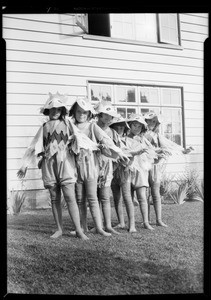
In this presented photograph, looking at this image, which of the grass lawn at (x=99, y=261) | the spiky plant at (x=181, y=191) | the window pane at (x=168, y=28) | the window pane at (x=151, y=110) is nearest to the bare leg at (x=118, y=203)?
the grass lawn at (x=99, y=261)

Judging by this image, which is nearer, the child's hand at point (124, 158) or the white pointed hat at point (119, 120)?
the child's hand at point (124, 158)

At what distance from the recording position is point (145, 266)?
9.82 ft

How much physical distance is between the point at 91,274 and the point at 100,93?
5.01ft

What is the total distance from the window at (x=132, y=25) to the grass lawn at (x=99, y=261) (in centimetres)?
161

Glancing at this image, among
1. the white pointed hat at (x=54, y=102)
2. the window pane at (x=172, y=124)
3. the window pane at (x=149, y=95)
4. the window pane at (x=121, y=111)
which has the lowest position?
the window pane at (x=172, y=124)

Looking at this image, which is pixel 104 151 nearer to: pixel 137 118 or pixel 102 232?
pixel 137 118

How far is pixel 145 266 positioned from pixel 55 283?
74cm

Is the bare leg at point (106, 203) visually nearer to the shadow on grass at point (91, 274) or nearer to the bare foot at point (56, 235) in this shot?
the shadow on grass at point (91, 274)

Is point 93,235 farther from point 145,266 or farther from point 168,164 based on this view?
point 168,164

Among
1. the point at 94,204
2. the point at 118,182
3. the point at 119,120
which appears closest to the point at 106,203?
the point at 94,204

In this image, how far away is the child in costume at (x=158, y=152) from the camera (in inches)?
130

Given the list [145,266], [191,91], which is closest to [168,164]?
[191,91]

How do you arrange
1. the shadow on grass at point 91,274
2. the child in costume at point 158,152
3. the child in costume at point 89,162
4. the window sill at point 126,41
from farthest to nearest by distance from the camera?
the child in costume at point 158,152 → the window sill at point 126,41 → the child in costume at point 89,162 → the shadow on grass at point 91,274

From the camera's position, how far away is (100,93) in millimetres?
3203
